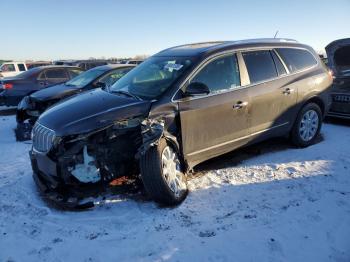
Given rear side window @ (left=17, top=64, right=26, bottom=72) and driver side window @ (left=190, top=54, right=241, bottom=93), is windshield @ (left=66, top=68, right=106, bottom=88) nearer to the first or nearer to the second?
driver side window @ (left=190, top=54, right=241, bottom=93)

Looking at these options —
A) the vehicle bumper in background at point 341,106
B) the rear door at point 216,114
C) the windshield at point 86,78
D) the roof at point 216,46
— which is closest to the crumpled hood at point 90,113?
the rear door at point 216,114

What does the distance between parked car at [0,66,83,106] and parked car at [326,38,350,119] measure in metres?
8.26

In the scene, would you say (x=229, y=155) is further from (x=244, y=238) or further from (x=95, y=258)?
(x=95, y=258)

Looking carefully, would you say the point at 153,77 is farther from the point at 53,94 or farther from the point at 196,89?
the point at 53,94

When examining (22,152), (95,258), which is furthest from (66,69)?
(95,258)

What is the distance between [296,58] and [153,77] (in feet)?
8.81

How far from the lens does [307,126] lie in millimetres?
6051

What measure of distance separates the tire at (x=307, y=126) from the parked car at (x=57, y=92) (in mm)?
3776

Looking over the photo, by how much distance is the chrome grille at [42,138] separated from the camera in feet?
13.0

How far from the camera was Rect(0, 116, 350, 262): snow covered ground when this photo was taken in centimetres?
320

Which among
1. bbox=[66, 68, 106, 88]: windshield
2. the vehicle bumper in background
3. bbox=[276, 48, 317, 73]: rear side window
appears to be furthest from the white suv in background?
bbox=[276, 48, 317, 73]: rear side window

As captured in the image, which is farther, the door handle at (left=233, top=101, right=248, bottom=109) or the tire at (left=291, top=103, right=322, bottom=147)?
the tire at (left=291, top=103, right=322, bottom=147)

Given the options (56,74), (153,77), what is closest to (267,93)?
(153,77)

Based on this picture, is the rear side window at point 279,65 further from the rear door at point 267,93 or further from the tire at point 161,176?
the tire at point 161,176
